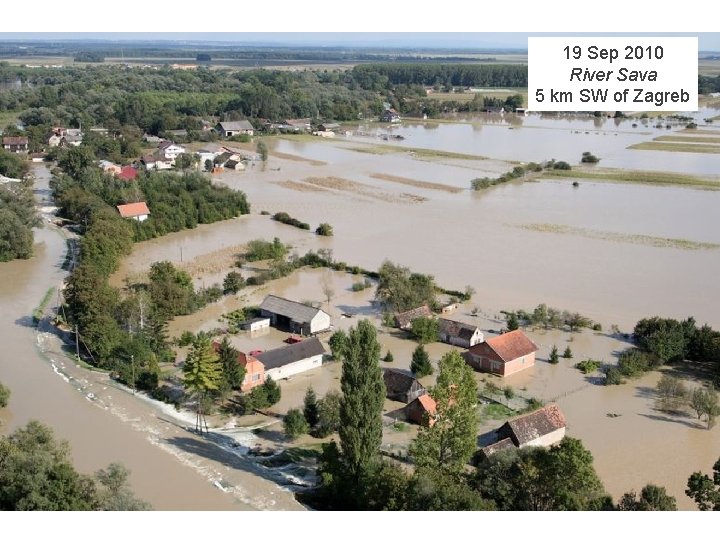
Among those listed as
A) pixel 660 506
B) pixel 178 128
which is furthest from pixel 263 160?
pixel 660 506

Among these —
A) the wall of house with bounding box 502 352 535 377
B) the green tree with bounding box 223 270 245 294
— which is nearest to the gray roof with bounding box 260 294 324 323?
the green tree with bounding box 223 270 245 294

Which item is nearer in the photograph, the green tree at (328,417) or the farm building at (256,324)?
the green tree at (328,417)

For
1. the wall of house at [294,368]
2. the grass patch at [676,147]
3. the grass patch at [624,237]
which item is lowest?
the wall of house at [294,368]

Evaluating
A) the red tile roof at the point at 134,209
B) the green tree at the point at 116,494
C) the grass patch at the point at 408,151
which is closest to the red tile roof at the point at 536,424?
the green tree at the point at 116,494

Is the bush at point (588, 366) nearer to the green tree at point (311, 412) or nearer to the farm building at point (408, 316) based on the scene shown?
the farm building at point (408, 316)

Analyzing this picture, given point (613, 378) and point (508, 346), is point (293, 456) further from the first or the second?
point (613, 378)

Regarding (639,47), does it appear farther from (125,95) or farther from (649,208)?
(125,95)

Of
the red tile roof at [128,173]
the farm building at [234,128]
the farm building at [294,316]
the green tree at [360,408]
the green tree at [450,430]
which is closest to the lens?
the green tree at [360,408]
